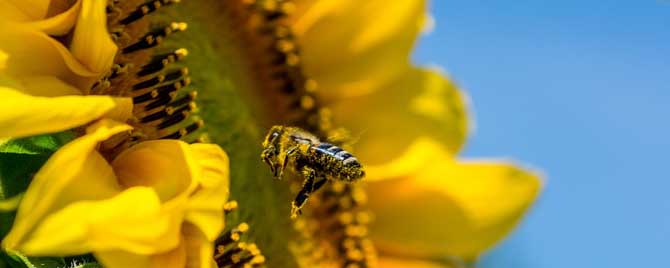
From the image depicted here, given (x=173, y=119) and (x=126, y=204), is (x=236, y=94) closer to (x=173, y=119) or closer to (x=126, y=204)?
(x=173, y=119)

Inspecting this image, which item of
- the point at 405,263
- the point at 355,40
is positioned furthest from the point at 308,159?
the point at 405,263

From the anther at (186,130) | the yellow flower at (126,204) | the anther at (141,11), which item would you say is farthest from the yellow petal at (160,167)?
the anther at (141,11)

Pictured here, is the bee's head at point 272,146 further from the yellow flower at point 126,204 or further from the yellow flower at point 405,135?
the yellow flower at point 405,135

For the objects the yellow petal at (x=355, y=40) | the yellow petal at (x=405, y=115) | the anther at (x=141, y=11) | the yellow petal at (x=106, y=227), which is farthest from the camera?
the yellow petal at (x=405, y=115)

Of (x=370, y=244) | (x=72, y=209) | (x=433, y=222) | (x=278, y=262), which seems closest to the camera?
(x=72, y=209)

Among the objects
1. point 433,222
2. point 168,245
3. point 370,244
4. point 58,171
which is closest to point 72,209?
point 58,171

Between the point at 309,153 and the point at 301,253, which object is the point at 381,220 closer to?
the point at 301,253
